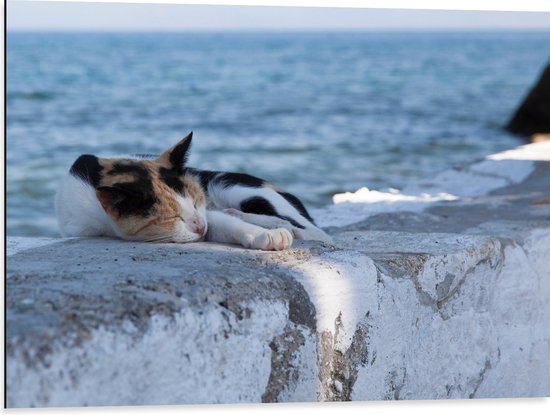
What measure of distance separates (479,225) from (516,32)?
784 mm

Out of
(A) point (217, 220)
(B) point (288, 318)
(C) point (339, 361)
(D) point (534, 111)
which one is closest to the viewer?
(B) point (288, 318)

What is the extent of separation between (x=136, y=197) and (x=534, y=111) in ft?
25.0

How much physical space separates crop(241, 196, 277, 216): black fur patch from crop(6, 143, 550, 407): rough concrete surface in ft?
0.86

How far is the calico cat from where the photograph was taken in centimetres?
285

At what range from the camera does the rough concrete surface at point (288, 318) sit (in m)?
2.03

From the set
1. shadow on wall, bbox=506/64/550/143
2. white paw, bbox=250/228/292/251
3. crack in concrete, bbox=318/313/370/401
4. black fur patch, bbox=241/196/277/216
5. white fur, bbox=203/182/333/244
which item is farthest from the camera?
shadow on wall, bbox=506/64/550/143

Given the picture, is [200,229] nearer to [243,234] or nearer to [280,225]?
[243,234]

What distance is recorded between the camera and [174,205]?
289 centimetres

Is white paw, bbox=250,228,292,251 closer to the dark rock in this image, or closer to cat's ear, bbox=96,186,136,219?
cat's ear, bbox=96,186,136,219

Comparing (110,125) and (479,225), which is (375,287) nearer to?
(479,225)

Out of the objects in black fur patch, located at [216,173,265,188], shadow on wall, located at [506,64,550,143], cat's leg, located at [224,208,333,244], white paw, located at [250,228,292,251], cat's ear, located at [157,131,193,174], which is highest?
cat's ear, located at [157,131,193,174]

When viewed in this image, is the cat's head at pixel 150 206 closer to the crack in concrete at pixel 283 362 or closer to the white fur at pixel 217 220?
the white fur at pixel 217 220

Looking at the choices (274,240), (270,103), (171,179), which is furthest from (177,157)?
(270,103)

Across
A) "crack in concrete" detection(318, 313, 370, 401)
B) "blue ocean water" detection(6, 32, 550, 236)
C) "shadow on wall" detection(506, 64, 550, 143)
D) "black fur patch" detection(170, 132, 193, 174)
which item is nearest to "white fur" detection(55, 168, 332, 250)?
"black fur patch" detection(170, 132, 193, 174)
